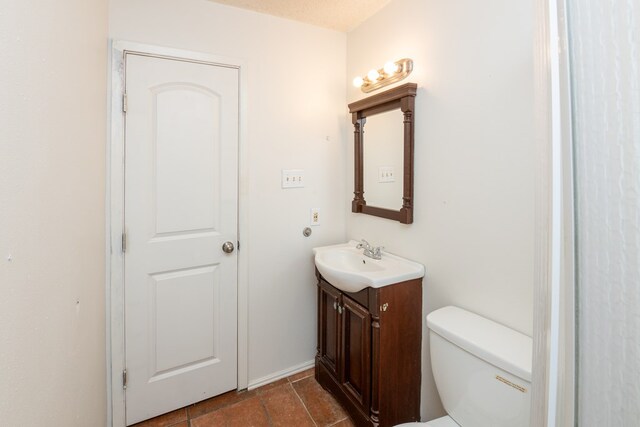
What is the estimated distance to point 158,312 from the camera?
1746 mm

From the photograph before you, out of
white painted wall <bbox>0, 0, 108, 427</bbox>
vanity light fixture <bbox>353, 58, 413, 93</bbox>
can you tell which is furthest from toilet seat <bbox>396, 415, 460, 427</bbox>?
vanity light fixture <bbox>353, 58, 413, 93</bbox>

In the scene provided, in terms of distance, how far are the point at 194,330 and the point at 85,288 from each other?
0.82m

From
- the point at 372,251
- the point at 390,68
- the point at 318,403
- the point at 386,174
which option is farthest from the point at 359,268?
the point at 390,68

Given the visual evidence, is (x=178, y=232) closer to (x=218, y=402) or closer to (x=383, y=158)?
(x=218, y=402)

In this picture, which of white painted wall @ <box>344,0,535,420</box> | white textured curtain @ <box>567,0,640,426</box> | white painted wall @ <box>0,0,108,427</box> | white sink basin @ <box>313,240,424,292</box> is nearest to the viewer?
white textured curtain @ <box>567,0,640,426</box>

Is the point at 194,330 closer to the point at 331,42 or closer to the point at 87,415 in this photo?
the point at 87,415

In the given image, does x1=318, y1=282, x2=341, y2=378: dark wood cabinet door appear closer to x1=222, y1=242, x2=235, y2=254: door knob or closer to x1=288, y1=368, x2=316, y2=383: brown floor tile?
x1=288, y1=368, x2=316, y2=383: brown floor tile

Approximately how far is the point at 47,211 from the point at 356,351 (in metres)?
1.48

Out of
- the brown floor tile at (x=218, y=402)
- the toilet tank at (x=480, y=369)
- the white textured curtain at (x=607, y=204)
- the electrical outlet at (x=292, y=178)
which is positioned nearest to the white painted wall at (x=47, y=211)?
the brown floor tile at (x=218, y=402)

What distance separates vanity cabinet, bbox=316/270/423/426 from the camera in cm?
151

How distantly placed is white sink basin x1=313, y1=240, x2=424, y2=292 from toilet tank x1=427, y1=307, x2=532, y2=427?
27 centimetres

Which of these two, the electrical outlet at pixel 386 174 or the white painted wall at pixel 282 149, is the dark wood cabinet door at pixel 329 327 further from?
the electrical outlet at pixel 386 174

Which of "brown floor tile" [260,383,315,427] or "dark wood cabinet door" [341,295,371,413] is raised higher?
"dark wood cabinet door" [341,295,371,413]

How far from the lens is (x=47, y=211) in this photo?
74 centimetres
